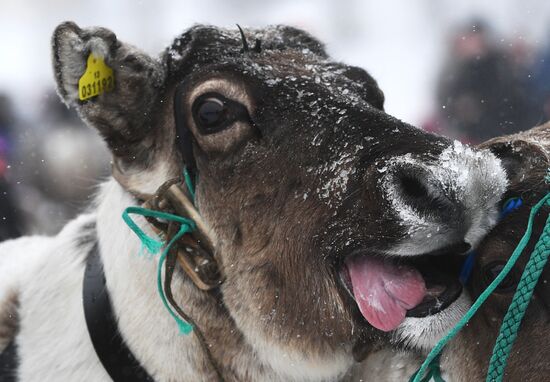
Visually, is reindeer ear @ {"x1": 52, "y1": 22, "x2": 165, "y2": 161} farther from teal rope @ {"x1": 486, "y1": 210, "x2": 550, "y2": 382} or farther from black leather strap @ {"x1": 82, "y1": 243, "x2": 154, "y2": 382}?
teal rope @ {"x1": 486, "y1": 210, "x2": 550, "y2": 382}

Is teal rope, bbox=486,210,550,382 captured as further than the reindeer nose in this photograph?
No

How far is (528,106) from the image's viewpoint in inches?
273

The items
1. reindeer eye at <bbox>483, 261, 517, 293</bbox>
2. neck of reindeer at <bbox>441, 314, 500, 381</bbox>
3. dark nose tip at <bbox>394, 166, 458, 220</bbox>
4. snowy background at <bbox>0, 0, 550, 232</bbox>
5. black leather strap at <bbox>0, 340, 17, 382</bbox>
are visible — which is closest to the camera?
dark nose tip at <bbox>394, 166, 458, 220</bbox>

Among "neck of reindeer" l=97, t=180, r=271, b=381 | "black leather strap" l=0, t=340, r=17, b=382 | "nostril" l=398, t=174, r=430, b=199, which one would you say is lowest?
"black leather strap" l=0, t=340, r=17, b=382

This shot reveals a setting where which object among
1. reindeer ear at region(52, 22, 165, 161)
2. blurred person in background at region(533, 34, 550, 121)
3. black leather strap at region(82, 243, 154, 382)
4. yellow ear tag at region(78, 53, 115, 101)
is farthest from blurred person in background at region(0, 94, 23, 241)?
blurred person in background at region(533, 34, 550, 121)

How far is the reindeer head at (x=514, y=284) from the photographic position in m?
2.11

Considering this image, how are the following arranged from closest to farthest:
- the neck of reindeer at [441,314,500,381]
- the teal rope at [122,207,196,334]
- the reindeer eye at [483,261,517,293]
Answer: the reindeer eye at [483,261,517,293] < the neck of reindeer at [441,314,500,381] < the teal rope at [122,207,196,334]

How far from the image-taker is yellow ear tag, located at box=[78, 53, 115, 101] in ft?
8.52

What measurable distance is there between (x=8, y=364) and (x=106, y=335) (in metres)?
0.55

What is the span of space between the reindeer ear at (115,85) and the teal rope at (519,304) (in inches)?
59.0

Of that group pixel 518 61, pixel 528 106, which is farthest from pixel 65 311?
pixel 518 61

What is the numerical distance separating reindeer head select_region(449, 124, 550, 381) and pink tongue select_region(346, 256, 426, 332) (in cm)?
21

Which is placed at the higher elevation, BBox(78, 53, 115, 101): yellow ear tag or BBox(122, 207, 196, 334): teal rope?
BBox(78, 53, 115, 101): yellow ear tag

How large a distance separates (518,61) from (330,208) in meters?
6.02
